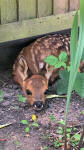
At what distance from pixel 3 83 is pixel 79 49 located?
2285 mm

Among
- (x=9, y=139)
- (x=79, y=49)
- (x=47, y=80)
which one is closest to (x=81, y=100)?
(x=47, y=80)

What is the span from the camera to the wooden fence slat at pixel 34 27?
429 centimetres

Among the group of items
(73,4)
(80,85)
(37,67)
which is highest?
(73,4)

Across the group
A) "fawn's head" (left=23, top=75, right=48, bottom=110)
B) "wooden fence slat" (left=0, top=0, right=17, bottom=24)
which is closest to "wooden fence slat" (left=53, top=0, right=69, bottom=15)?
"wooden fence slat" (left=0, top=0, right=17, bottom=24)

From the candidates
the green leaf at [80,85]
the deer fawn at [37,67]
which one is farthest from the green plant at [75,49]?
the deer fawn at [37,67]

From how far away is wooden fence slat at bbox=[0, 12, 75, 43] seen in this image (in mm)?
4285

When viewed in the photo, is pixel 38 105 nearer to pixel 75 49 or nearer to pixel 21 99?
pixel 21 99

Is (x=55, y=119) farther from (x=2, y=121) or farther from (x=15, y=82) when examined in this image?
(x=15, y=82)

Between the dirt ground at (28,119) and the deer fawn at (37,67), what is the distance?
0.47 ft

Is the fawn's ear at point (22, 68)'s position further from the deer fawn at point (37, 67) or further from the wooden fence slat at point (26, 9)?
the wooden fence slat at point (26, 9)

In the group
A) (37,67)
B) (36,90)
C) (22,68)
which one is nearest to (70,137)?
(36,90)

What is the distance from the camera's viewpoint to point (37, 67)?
15.1ft

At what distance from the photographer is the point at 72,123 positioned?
3678mm

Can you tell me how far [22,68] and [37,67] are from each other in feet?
0.73
